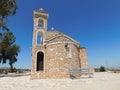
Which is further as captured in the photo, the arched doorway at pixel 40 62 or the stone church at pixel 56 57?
the arched doorway at pixel 40 62

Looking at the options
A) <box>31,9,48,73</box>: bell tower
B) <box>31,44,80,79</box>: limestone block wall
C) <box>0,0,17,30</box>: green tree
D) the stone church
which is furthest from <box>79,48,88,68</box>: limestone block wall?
<box>0,0,17,30</box>: green tree

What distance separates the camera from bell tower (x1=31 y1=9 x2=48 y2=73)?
58.6 ft

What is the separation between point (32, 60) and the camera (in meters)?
17.8

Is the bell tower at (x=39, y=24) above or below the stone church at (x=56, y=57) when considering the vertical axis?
above

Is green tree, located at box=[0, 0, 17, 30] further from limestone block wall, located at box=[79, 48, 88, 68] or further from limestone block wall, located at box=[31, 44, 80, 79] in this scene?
limestone block wall, located at box=[79, 48, 88, 68]

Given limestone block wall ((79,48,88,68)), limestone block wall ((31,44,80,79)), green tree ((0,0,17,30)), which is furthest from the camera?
limestone block wall ((79,48,88,68))

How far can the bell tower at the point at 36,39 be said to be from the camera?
17.9 metres

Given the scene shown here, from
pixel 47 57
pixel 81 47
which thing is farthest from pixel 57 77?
pixel 81 47

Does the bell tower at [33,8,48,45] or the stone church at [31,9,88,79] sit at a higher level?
the bell tower at [33,8,48,45]

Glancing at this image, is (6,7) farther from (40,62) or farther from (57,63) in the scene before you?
(40,62)

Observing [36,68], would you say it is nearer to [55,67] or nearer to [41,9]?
[55,67]

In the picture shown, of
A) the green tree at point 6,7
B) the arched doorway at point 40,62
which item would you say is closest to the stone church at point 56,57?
the arched doorway at point 40,62

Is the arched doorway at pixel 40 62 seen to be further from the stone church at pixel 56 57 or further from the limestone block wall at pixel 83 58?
the limestone block wall at pixel 83 58

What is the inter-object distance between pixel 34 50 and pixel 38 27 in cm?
390
